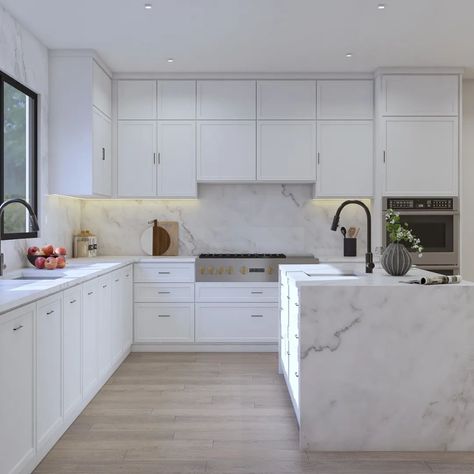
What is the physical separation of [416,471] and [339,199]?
332 cm

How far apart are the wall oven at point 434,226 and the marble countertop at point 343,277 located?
1424mm

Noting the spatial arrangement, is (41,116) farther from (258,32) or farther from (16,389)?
(16,389)

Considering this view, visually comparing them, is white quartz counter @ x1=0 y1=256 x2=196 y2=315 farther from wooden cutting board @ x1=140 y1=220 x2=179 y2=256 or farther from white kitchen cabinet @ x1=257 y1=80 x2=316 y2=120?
white kitchen cabinet @ x1=257 y1=80 x2=316 y2=120

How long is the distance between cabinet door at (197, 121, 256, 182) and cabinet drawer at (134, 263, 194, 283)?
99 centimetres

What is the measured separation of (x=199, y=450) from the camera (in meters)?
3.06

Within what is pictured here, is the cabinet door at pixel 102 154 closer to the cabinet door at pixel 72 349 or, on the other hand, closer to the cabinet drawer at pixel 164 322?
the cabinet drawer at pixel 164 322

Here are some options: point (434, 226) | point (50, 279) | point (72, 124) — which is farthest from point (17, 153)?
point (434, 226)

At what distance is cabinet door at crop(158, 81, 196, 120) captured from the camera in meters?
5.50

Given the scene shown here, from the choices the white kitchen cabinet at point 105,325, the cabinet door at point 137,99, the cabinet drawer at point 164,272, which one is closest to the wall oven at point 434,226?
the cabinet drawer at point 164,272

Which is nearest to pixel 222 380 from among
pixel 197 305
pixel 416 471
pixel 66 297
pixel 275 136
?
pixel 197 305

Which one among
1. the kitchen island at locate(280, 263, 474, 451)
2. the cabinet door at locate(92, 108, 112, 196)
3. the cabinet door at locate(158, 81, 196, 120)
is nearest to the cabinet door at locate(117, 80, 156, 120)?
the cabinet door at locate(158, 81, 196, 120)

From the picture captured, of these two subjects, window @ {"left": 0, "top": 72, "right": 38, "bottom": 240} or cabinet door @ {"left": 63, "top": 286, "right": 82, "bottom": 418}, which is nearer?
cabinet door @ {"left": 63, "top": 286, "right": 82, "bottom": 418}

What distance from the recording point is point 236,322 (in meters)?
5.37

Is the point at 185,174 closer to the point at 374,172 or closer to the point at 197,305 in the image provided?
the point at 197,305
